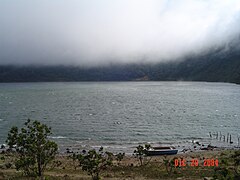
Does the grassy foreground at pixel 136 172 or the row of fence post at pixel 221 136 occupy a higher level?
the grassy foreground at pixel 136 172

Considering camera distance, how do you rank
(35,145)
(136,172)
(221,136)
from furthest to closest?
1. (221,136)
2. (136,172)
3. (35,145)

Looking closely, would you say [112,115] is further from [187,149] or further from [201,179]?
[201,179]

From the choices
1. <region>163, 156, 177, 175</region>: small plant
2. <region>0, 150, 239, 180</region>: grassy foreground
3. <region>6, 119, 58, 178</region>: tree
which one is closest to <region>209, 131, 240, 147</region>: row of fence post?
<region>0, 150, 239, 180</region>: grassy foreground

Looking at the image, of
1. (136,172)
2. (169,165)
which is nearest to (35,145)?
(136,172)

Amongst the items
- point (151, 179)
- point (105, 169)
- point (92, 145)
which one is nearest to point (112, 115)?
point (92, 145)

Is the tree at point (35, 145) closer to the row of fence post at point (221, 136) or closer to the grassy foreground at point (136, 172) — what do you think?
the grassy foreground at point (136, 172)

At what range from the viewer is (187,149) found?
7994cm

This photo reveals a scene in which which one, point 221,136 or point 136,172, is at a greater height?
point 136,172

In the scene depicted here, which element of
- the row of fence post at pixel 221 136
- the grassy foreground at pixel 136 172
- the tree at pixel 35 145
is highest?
the tree at pixel 35 145

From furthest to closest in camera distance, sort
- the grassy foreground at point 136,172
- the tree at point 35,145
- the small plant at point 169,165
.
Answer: the small plant at point 169,165, the grassy foreground at point 136,172, the tree at point 35,145

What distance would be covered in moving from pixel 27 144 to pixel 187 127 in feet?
262

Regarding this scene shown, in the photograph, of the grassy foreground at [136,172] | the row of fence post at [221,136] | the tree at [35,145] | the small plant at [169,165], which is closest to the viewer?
the tree at [35,145]

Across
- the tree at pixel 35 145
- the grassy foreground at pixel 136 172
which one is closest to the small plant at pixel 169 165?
the grassy foreground at pixel 136 172

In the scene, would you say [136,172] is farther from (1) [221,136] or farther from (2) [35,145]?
(1) [221,136]
